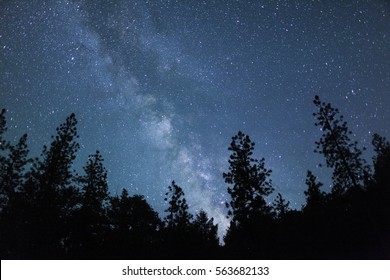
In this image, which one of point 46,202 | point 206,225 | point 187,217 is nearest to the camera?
point 46,202

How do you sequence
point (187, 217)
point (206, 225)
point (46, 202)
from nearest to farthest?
1. point (46, 202)
2. point (187, 217)
3. point (206, 225)

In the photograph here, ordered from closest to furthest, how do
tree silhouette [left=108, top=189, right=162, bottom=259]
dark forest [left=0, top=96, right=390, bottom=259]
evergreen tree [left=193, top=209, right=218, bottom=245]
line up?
dark forest [left=0, top=96, right=390, bottom=259] < tree silhouette [left=108, top=189, right=162, bottom=259] < evergreen tree [left=193, top=209, right=218, bottom=245]

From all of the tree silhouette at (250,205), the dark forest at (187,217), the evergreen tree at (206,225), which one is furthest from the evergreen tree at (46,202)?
the evergreen tree at (206,225)

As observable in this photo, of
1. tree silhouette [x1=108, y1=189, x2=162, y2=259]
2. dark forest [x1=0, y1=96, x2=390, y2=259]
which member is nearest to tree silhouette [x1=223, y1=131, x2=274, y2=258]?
dark forest [x1=0, y1=96, x2=390, y2=259]

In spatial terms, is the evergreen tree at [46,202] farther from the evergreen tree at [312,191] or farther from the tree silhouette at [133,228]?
the evergreen tree at [312,191]

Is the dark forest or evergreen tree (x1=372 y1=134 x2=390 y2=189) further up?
evergreen tree (x1=372 y1=134 x2=390 y2=189)

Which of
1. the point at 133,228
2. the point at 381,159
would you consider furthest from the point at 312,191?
the point at 133,228

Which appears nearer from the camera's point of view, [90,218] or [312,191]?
[90,218]

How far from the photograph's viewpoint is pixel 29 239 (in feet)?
69.8

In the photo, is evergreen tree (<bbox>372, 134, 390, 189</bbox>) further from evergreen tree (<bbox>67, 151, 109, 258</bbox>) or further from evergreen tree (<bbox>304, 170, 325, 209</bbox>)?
evergreen tree (<bbox>67, 151, 109, 258</bbox>)

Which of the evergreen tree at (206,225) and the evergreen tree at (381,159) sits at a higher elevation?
the evergreen tree at (381,159)

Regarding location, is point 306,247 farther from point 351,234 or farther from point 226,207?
point 226,207

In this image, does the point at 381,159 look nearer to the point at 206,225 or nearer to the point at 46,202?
the point at 206,225
